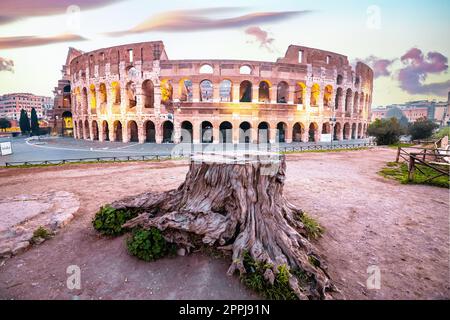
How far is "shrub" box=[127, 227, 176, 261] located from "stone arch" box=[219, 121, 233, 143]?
22.2m

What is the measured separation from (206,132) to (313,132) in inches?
583

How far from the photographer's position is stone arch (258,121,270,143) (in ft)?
87.0

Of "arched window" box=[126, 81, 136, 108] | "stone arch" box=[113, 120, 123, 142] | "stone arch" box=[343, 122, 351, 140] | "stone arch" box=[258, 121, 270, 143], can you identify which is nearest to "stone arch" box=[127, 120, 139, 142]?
"stone arch" box=[113, 120, 123, 142]

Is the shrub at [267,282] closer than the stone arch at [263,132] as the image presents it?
Yes

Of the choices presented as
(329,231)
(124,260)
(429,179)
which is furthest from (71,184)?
(429,179)

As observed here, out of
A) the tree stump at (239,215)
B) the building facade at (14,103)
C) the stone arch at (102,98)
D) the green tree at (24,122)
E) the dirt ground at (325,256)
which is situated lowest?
the dirt ground at (325,256)

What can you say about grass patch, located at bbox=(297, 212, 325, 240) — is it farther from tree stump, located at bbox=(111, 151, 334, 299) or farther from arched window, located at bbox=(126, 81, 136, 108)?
arched window, located at bbox=(126, 81, 136, 108)

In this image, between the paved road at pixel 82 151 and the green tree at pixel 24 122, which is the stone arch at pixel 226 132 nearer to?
the paved road at pixel 82 151

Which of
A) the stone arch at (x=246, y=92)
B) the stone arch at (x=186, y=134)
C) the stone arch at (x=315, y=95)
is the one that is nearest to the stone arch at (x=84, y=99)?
the stone arch at (x=186, y=134)

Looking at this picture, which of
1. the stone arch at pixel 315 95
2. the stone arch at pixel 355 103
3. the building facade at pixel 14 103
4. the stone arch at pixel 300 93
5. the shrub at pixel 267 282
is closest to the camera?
the shrub at pixel 267 282

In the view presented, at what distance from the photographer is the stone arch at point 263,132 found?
87.0 ft

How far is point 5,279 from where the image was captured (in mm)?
3059

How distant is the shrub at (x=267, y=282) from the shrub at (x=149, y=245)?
1.32m
